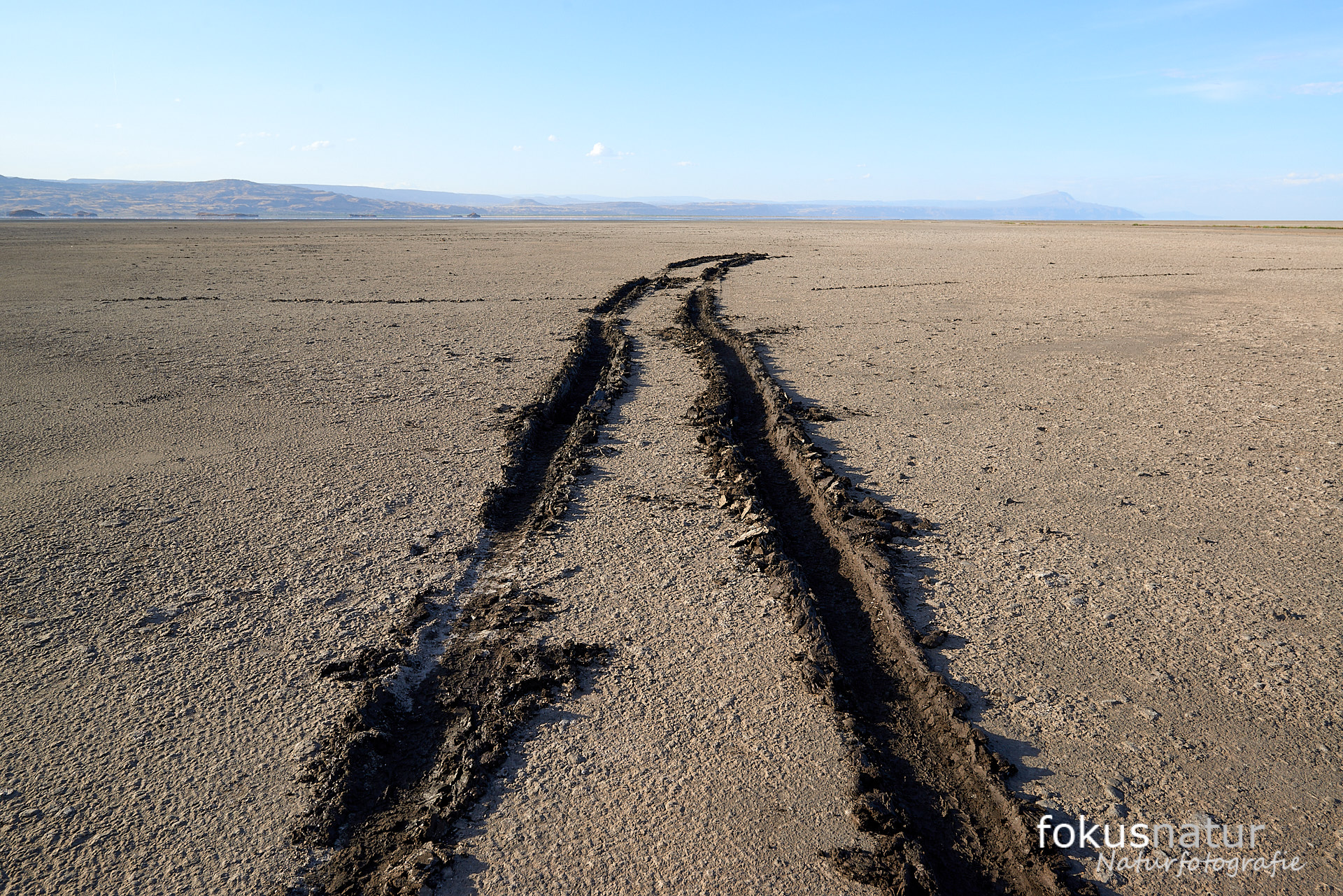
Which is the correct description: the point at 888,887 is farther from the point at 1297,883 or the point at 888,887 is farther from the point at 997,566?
the point at 997,566

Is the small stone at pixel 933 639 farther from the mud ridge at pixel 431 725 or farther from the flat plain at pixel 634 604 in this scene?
the mud ridge at pixel 431 725

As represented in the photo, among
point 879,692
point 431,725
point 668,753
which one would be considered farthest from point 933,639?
point 431,725

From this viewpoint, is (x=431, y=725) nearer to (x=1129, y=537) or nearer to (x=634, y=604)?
(x=634, y=604)

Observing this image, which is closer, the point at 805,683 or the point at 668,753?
the point at 668,753

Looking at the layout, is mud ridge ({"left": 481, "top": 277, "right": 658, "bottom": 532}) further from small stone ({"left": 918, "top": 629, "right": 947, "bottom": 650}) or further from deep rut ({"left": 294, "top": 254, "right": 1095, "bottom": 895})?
small stone ({"left": 918, "top": 629, "right": 947, "bottom": 650})

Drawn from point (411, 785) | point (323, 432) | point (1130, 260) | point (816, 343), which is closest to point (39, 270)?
A: point (323, 432)

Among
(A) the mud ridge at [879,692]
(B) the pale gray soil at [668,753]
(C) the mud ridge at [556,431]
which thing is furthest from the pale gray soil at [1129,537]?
(C) the mud ridge at [556,431]
